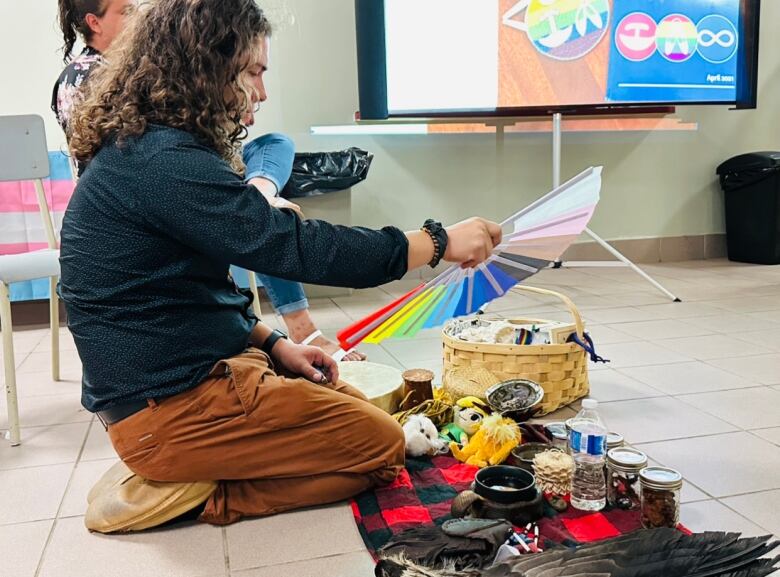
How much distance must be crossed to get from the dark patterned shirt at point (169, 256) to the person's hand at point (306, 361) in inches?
8.5

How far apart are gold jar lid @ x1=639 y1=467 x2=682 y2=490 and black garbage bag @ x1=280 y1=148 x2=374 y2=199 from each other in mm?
2342

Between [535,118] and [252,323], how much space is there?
2863mm

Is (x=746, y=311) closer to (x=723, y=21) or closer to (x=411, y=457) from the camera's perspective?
(x=723, y=21)

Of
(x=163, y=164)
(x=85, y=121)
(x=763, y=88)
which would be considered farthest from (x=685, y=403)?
(x=763, y=88)

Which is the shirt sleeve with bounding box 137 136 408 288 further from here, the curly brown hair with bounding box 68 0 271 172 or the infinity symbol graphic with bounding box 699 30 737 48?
the infinity symbol graphic with bounding box 699 30 737 48

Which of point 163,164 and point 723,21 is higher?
point 723,21

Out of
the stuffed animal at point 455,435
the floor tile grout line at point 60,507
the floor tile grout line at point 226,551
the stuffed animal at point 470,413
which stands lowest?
the floor tile grout line at point 60,507

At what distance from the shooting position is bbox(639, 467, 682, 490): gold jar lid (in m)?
1.25

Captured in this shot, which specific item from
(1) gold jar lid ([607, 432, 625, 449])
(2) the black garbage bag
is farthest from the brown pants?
(2) the black garbage bag

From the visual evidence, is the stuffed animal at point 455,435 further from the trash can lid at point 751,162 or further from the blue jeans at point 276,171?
the trash can lid at point 751,162

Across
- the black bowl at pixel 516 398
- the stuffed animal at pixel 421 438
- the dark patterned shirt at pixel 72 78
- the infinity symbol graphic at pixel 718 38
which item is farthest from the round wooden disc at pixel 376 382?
the infinity symbol graphic at pixel 718 38

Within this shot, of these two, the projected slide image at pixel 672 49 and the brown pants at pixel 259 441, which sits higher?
the projected slide image at pixel 672 49

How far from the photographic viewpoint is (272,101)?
12.3 feet

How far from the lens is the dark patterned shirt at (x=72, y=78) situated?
1.83 meters
